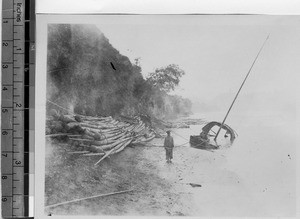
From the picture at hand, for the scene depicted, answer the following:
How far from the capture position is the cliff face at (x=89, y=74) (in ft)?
2.32

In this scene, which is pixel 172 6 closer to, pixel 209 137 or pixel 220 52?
pixel 220 52

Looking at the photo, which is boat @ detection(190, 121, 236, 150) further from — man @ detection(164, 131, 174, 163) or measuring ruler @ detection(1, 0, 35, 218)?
measuring ruler @ detection(1, 0, 35, 218)

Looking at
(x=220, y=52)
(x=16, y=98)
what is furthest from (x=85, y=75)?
(x=220, y=52)

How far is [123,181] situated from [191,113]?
0.16m

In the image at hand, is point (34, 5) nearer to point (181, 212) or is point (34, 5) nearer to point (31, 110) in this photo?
point (31, 110)

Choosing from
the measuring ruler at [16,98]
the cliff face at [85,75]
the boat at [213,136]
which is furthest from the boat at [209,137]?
the measuring ruler at [16,98]

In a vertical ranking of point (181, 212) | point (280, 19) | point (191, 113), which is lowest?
point (181, 212)

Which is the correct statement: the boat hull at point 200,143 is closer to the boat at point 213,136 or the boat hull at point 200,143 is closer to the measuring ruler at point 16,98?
the boat at point 213,136

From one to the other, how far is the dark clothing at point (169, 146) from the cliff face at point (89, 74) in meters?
0.04

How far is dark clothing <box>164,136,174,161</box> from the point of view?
0.71 meters

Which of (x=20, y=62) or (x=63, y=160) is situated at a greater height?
(x=20, y=62)

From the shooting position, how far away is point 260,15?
705 millimetres

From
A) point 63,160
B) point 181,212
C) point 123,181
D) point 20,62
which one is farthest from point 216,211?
point 20,62

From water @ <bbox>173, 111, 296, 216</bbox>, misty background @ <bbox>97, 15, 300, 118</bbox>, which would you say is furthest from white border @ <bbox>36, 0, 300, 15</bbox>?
water @ <bbox>173, 111, 296, 216</bbox>
